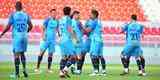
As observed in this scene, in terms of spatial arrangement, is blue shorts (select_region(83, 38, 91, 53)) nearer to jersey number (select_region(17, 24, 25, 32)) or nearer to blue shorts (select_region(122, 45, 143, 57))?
blue shorts (select_region(122, 45, 143, 57))

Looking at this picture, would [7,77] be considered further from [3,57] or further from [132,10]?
[132,10]

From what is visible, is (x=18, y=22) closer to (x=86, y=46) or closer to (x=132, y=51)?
(x=86, y=46)

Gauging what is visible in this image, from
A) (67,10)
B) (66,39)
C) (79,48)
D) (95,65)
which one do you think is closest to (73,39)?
(66,39)

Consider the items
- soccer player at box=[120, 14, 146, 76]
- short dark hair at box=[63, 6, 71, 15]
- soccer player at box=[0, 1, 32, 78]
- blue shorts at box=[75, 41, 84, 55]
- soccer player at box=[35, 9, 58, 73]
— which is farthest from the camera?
soccer player at box=[35, 9, 58, 73]

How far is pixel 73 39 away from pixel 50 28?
2814 mm

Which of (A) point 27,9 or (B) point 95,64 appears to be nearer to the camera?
(B) point 95,64

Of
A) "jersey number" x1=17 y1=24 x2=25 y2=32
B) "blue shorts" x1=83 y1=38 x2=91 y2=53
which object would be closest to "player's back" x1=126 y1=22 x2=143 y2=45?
"blue shorts" x1=83 y1=38 x2=91 y2=53

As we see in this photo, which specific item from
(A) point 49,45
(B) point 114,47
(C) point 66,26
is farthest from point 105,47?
(C) point 66,26

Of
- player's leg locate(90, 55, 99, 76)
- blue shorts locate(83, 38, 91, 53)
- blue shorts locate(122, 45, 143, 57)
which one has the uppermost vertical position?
blue shorts locate(83, 38, 91, 53)

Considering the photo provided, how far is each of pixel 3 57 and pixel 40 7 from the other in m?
8.74

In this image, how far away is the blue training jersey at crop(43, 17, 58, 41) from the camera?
19.5 metres

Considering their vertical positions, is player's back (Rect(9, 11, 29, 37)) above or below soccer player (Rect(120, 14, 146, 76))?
above

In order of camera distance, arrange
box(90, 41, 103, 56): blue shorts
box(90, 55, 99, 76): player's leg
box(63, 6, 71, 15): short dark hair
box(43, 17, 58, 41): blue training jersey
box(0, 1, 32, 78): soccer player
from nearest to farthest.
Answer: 1. box(0, 1, 32, 78): soccer player
2. box(63, 6, 71, 15): short dark hair
3. box(90, 55, 99, 76): player's leg
4. box(90, 41, 103, 56): blue shorts
5. box(43, 17, 58, 41): blue training jersey

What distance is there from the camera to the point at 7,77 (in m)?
16.6
